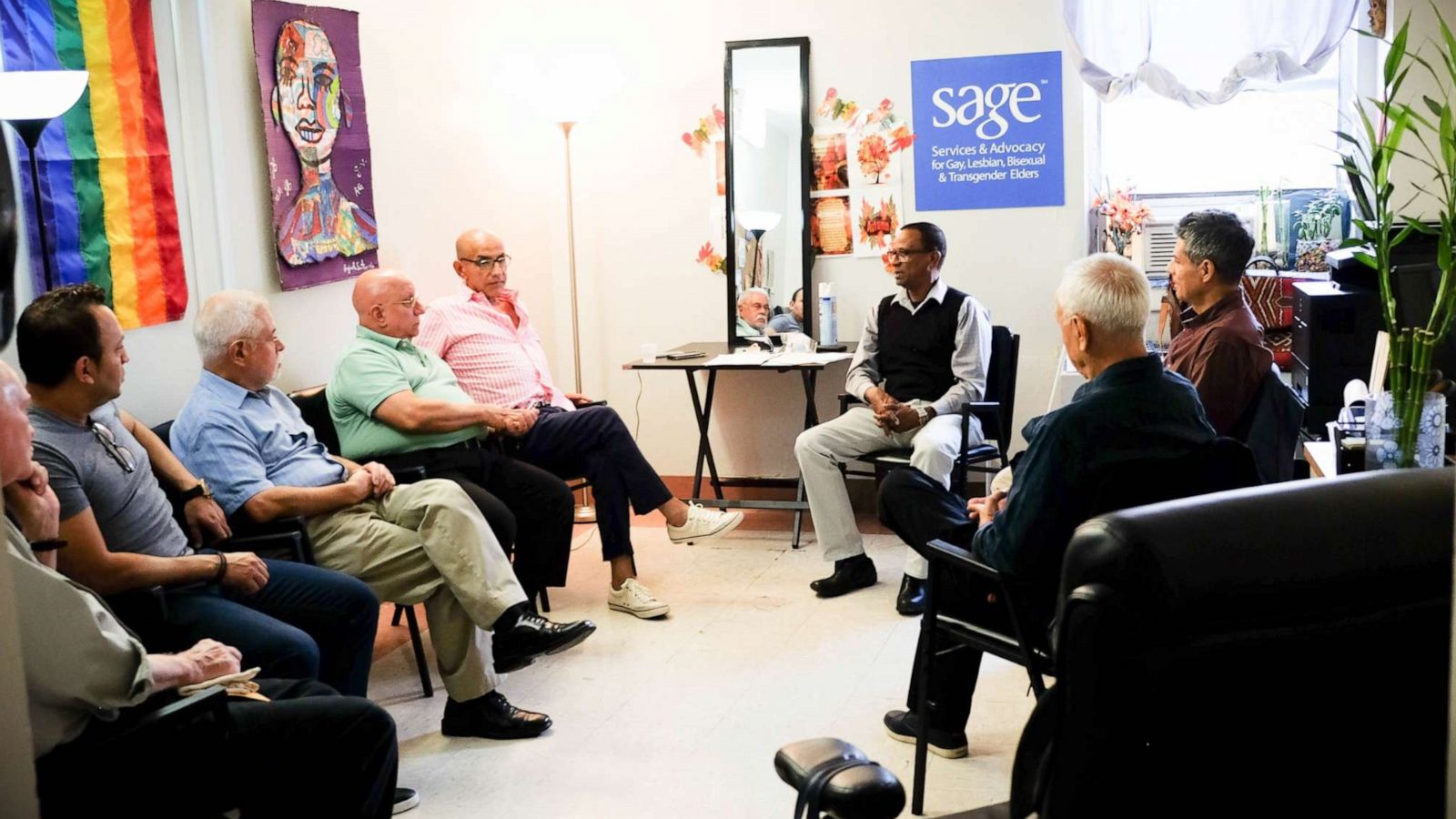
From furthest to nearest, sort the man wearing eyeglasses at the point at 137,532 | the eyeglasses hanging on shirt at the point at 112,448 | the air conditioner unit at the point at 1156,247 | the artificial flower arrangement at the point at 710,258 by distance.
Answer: the artificial flower arrangement at the point at 710,258, the air conditioner unit at the point at 1156,247, the eyeglasses hanging on shirt at the point at 112,448, the man wearing eyeglasses at the point at 137,532

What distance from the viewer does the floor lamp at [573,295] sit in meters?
5.85

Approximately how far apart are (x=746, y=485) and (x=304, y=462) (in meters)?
2.72

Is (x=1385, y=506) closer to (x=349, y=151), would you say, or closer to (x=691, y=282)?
(x=349, y=151)

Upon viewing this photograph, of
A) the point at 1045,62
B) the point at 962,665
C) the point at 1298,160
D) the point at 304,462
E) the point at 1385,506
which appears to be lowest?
the point at 962,665

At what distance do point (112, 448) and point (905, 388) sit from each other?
290cm

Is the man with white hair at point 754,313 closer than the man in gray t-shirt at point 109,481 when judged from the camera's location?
No

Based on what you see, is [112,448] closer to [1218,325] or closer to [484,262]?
[484,262]

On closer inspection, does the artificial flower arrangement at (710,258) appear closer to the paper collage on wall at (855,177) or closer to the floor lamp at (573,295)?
the paper collage on wall at (855,177)

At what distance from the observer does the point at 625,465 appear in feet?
15.6

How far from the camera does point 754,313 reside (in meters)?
5.84

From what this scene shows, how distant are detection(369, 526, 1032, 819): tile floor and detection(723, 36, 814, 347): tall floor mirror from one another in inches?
51.0

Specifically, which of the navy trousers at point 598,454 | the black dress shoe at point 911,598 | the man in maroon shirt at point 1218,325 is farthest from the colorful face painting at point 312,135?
the man in maroon shirt at point 1218,325

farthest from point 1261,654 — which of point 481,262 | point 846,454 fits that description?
point 481,262

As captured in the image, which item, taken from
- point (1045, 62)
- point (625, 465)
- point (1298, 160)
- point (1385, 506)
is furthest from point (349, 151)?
point (1385, 506)
